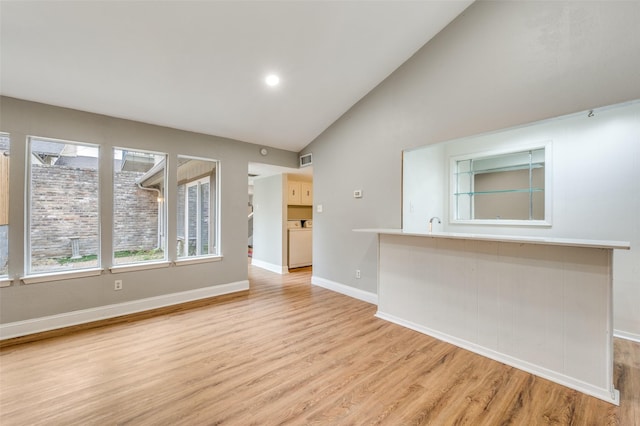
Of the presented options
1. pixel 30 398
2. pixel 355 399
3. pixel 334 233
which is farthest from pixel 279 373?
pixel 334 233

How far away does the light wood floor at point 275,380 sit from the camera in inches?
66.7

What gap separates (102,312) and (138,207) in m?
1.35

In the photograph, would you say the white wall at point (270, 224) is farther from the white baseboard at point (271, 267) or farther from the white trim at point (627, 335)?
the white trim at point (627, 335)

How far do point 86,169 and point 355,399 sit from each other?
12.6 feet

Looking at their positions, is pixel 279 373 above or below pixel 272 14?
below

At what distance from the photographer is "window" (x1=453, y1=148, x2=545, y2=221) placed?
3.51 m

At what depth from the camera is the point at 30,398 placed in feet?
6.07

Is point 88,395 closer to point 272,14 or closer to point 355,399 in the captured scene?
point 355,399

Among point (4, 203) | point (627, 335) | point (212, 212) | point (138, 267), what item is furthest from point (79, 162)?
point (627, 335)

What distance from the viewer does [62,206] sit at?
3102mm

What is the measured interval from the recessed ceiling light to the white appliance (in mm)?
3298

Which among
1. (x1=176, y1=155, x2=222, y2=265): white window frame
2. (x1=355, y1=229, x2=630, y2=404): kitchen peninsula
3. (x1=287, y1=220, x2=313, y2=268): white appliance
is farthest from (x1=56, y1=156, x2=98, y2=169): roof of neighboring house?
(x1=355, y1=229, x2=630, y2=404): kitchen peninsula

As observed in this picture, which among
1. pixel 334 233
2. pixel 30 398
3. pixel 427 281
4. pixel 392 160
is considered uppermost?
pixel 392 160

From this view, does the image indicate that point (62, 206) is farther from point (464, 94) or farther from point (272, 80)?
point (464, 94)
